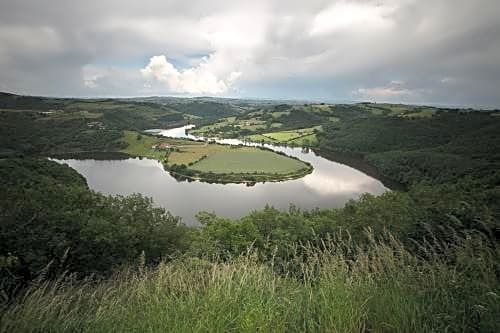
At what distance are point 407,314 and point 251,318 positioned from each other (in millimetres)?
1108

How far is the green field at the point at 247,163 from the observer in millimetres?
68812

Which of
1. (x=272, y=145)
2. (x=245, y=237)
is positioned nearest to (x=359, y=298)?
(x=245, y=237)

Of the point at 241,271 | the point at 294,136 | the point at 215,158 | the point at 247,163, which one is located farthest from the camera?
the point at 294,136

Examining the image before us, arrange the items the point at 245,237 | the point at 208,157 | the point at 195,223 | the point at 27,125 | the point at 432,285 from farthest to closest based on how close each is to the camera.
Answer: the point at 27,125
the point at 208,157
the point at 195,223
the point at 245,237
the point at 432,285

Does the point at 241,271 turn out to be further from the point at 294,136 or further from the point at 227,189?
the point at 294,136

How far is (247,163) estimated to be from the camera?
7544cm

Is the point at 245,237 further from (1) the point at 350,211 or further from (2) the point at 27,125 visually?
(2) the point at 27,125

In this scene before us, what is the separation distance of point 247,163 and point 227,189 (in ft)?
66.4

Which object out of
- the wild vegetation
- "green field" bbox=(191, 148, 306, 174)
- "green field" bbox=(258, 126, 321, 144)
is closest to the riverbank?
"green field" bbox=(191, 148, 306, 174)

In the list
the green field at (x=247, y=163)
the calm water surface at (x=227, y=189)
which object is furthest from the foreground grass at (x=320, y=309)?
the green field at (x=247, y=163)

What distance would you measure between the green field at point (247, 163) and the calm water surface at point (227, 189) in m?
6.42

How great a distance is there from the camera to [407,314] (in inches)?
84.1

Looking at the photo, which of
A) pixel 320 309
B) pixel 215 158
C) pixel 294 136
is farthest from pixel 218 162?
pixel 320 309

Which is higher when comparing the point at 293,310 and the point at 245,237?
the point at 293,310
